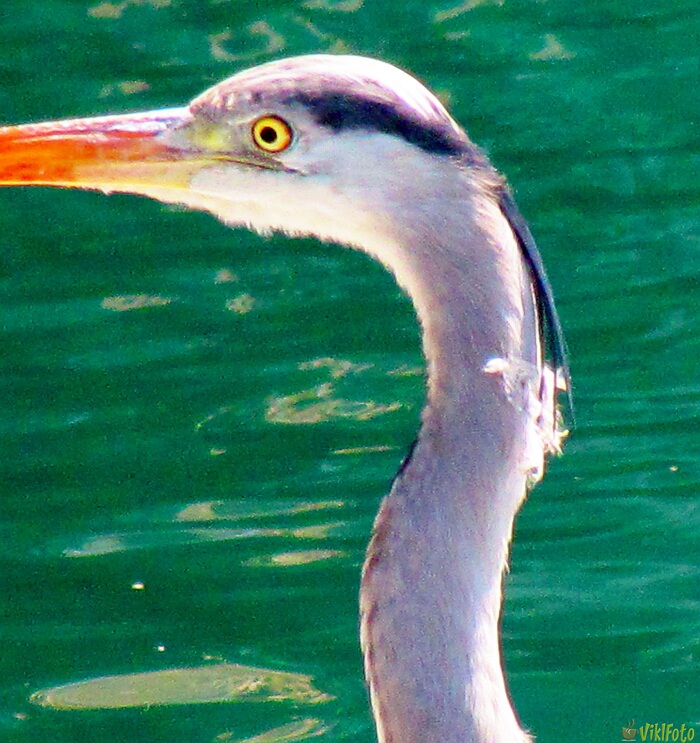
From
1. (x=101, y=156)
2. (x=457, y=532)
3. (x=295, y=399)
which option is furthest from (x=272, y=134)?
(x=295, y=399)

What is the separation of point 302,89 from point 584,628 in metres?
2.45

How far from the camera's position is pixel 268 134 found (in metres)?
2.64

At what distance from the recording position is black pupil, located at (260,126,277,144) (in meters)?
2.63

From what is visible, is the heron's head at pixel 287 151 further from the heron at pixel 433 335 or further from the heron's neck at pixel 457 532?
the heron's neck at pixel 457 532

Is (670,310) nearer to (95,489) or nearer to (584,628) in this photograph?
(584,628)

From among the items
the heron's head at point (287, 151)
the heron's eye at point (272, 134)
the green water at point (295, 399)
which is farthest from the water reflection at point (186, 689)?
the heron's eye at point (272, 134)

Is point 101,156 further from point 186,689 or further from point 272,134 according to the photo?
point 186,689

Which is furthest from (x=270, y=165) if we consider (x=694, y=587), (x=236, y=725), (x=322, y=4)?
(x=322, y=4)

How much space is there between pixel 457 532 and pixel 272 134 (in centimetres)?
76

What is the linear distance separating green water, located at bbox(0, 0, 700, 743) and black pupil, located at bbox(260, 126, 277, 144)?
7.00 feet

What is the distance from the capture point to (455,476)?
2.37 meters

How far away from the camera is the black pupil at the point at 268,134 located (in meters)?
2.63

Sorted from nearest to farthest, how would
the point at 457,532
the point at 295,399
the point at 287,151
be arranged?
1. the point at 457,532
2. the point at 287,151
3. the point at 295,399

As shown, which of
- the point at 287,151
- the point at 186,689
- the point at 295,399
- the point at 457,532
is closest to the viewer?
the point at 457,532
